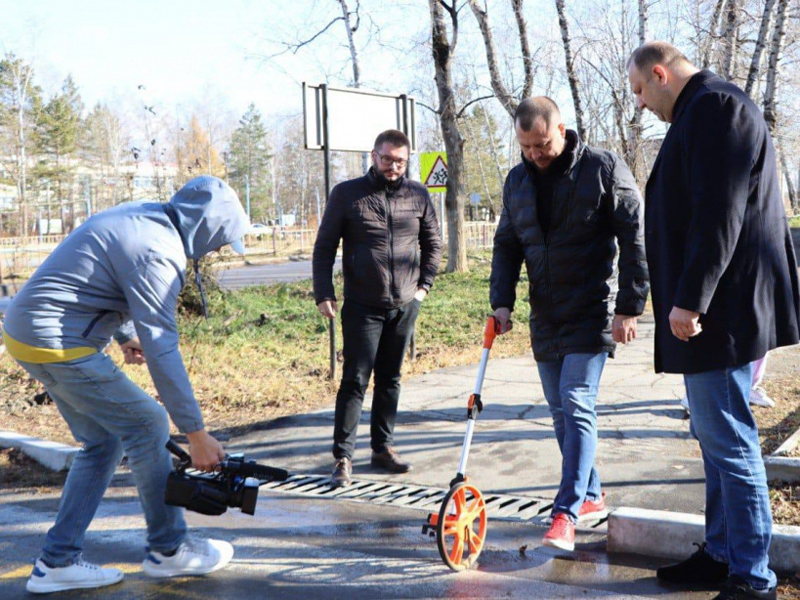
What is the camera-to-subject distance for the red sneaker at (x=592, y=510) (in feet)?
14.5

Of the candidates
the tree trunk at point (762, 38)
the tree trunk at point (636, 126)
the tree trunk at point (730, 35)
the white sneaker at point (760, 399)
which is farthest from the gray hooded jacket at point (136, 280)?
the tree trunk at point (636, 126)

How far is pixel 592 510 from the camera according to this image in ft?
14.6

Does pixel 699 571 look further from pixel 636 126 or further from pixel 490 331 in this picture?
pixel 636 126

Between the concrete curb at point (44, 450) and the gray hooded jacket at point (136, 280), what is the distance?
233 centimetres

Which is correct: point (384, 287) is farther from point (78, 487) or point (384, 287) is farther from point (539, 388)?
point (539, 388)

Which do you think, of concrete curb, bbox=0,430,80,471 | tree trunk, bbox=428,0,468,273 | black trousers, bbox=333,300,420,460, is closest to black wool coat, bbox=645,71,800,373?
black trousers, bbox=333,300,420,460

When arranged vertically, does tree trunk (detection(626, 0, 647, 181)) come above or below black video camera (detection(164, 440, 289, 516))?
above

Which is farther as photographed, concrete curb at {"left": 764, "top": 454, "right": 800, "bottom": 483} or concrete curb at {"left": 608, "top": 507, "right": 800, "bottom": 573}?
concrete curb at {"left": 764, "top": 454, "right": 800, "bottom": 483}

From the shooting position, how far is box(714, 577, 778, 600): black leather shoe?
325 centimetres

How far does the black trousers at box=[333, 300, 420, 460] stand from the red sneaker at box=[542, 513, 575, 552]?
178 centimetres

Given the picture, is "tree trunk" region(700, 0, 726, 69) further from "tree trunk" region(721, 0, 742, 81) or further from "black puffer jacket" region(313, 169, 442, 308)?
"black puffer jacket" region(313, 169, 442, 308)

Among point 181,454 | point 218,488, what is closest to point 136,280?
point 181,454

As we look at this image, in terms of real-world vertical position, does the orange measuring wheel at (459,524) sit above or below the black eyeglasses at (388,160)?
below

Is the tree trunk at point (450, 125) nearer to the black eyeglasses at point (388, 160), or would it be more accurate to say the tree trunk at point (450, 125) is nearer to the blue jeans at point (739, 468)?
the black eyeglasses at point (388, 160)
